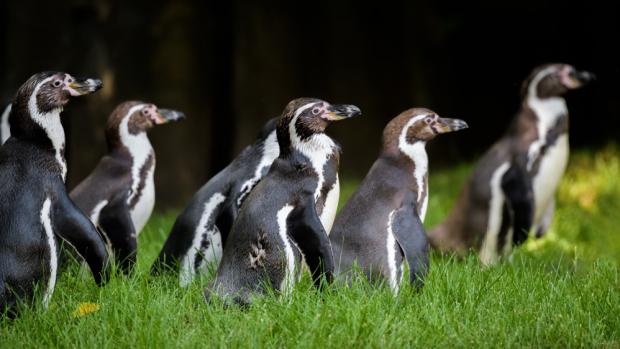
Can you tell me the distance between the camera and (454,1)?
1179 centimetres

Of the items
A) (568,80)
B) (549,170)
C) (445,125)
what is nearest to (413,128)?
(445,125)

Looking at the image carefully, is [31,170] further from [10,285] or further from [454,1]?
[454,1]

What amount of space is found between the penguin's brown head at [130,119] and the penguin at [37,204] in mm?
1316

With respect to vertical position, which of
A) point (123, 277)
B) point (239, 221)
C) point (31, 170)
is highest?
point (31, 170)

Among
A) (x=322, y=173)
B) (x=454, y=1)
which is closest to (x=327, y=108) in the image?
(x=322, y=173)

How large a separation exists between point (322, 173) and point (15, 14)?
5.62 metres

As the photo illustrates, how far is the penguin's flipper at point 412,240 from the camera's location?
4.85 m

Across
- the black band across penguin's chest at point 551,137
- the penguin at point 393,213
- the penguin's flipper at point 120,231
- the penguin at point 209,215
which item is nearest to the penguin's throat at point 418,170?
the penguin at point 393,213

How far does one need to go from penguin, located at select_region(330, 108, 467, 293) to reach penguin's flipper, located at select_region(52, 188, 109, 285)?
120 centimetres

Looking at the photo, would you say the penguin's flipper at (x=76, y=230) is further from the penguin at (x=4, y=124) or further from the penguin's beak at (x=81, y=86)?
the penguin at (x=4, y=124)

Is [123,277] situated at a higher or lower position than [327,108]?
lower

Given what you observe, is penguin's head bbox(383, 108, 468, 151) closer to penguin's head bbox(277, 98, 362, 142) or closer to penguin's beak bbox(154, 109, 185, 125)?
penguin's head bbox(277, 98, 362, 142)

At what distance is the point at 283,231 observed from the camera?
4.56 m

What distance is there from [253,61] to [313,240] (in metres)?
5.96
